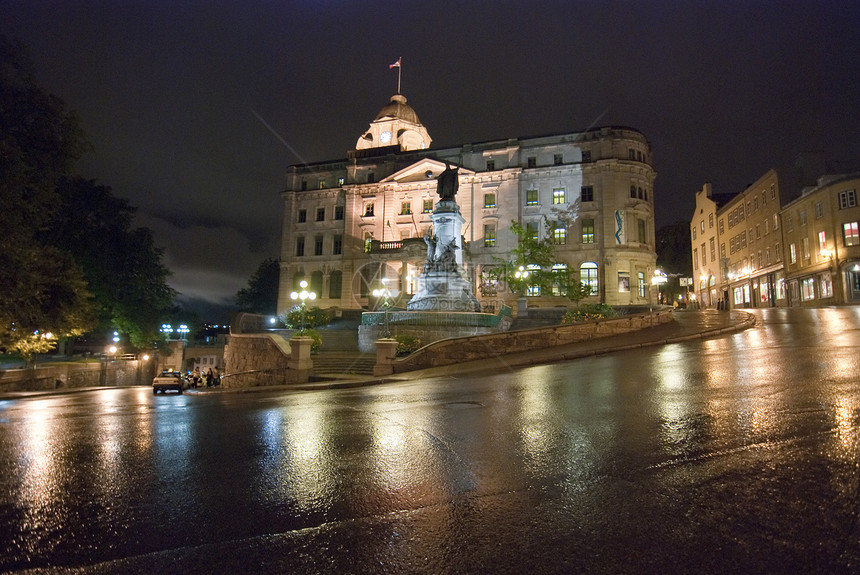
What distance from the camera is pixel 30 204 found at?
61.2 ft

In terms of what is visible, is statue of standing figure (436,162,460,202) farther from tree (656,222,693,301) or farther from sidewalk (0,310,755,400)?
tree (656,222,693,301)

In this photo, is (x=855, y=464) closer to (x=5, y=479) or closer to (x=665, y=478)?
(x=665, y=478)

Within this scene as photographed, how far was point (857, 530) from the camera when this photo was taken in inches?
108

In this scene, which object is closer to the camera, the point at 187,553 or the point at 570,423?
the point at 187,553

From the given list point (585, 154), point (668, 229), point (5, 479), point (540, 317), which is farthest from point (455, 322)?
point (668, 229)

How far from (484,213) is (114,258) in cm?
3612

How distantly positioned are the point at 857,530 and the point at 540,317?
2883 centimetres

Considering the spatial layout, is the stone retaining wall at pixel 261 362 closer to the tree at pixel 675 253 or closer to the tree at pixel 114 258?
the tree at pixel 114 258

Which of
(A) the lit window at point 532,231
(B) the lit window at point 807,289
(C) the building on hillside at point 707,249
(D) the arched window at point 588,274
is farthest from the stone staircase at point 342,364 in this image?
(C) the building on hillside at point 707,249

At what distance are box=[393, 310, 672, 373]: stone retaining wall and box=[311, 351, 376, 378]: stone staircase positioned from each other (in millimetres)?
3061

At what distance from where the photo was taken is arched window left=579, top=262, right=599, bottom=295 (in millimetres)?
46906

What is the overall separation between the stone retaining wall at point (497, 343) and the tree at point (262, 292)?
66746 mm

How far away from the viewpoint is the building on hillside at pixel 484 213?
46.8 meters

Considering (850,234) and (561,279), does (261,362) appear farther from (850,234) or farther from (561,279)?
(850,234)
